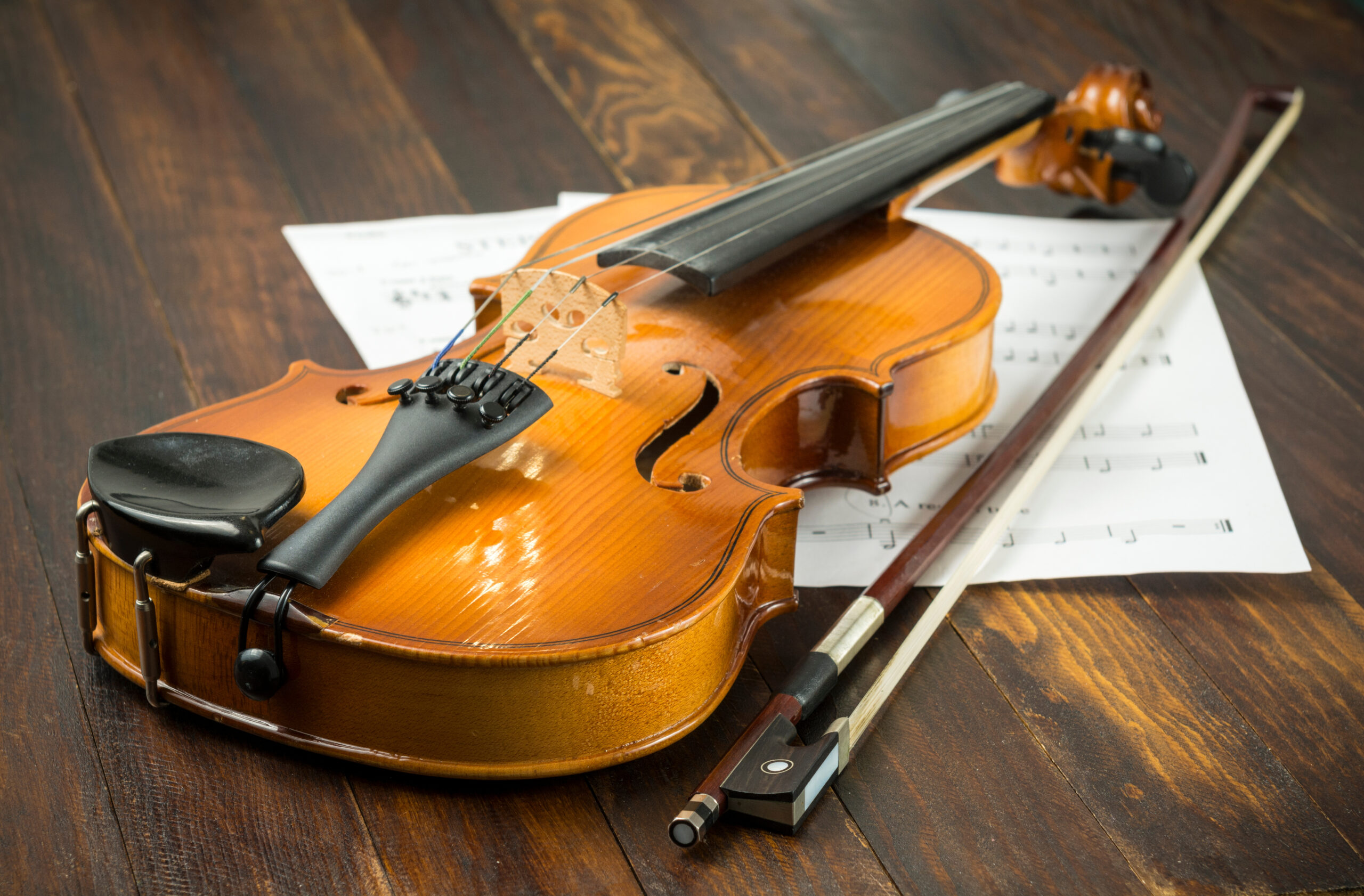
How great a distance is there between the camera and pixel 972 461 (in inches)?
54.9

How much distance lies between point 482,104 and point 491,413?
44.8 inches

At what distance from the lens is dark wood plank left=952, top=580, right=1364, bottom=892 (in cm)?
98

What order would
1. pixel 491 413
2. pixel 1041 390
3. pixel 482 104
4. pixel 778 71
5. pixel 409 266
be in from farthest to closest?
1. pixel 778 71
2. pixel 482 104
3. pixel 409 266
4. pixel 1041 390
5. pixel 491 413

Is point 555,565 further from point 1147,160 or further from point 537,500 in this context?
point 1147,160

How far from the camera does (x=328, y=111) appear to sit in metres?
1.94

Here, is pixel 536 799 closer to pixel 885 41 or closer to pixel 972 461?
pixel 972 461

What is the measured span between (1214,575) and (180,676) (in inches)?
37.6

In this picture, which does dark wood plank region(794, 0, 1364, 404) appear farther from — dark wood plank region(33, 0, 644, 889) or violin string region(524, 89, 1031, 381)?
dark wood plank region(33, 0, 644, 889)

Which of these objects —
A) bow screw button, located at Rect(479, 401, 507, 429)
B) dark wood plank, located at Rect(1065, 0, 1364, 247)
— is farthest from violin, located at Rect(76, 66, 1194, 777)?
dark wood plank, located at Rect(1065, 0, 1364, 247)

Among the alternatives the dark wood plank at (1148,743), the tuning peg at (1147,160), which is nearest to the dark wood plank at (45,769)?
the dark wood plank at (1148,743)

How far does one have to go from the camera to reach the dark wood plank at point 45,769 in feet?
2.97

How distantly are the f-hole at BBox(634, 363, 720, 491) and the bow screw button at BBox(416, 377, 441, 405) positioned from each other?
169 millimetres

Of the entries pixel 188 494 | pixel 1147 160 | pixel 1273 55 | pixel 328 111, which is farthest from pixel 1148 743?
pixel 1273 55

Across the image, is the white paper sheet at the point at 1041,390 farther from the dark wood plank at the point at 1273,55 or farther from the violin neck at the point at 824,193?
the dark wood plank at the point at 1273,55
